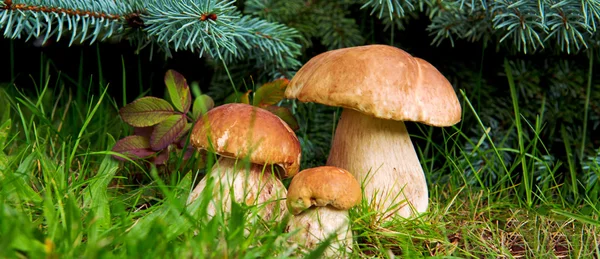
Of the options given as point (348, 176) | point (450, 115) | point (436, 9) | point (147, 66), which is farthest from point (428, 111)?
point (147, 66)

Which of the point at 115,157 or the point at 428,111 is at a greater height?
the point at 428,111

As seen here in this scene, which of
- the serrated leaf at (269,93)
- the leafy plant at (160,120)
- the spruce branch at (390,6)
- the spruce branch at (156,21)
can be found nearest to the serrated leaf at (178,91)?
the leafy plant at (160,120)

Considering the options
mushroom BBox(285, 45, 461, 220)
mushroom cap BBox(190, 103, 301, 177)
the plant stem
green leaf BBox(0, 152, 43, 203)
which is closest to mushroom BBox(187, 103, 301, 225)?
mushroom cap BBox(190, 103, 301, 177)

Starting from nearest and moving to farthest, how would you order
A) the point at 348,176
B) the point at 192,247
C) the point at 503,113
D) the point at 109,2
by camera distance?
1. the point at 192,247
2. the point at 348,176
3. the point at 109,2
4. the point at 503,113

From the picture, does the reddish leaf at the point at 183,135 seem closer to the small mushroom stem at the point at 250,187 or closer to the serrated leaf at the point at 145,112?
the serrated leaf at the point at 145,112

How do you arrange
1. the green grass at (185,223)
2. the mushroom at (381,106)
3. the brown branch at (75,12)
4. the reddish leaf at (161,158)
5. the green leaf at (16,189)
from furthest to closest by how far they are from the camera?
the reddish leaf at (161,158)
the brown branch at (75,12)
the mushroom at (381,106)
the green leaf at (16,189)
the green grass at (185,223)

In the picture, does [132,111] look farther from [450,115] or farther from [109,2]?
[450,115]

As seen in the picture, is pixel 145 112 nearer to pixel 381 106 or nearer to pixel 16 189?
pixel 16 189
